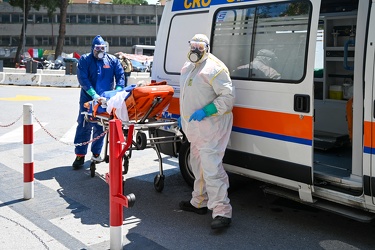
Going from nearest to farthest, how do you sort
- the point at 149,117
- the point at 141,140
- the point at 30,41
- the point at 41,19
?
the point at 141,140 → the point at 149,117 → the point at 41,19 → the point at 30,41

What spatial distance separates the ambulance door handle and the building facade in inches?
2556

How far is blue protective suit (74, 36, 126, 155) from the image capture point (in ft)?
23.2

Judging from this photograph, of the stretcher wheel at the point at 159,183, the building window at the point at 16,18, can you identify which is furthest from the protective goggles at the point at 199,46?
the building window at the point at 16,18

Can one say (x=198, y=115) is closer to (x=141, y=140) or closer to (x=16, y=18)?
(x=141, y=140)

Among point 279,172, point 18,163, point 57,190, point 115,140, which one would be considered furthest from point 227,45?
point 18,163

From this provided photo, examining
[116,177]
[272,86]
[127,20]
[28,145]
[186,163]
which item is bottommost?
[186,163]

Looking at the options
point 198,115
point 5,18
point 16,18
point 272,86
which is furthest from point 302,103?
point 5,18

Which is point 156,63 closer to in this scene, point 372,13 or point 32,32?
point 372,13

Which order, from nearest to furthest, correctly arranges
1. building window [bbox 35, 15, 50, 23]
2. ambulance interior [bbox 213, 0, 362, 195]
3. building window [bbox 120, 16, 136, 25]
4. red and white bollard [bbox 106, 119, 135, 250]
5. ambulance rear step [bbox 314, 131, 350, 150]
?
red and white bollard [bbox 106, 119, 135, 250]
ambulance interior [bbox 213, 0, 362, 195]
ambulance rear step [bbox 314, 131, 350, 150]
building window [bbox 35, 15, 50, 23]
building window [bbox 120, 16, 136, 25]

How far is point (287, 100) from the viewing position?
4684 millimetres

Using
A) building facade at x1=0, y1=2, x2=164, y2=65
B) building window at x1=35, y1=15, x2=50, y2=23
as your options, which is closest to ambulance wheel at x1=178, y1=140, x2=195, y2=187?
building facade at x1=0, y1=2, x2=164, y2=65

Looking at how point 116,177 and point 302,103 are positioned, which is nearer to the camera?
point 116,177

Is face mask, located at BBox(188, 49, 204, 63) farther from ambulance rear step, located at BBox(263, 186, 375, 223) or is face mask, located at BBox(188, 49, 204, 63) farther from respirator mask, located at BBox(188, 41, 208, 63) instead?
ambulance rear step, located at BBox(263, 186, 375, 223)

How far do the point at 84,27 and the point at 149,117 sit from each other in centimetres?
6639
